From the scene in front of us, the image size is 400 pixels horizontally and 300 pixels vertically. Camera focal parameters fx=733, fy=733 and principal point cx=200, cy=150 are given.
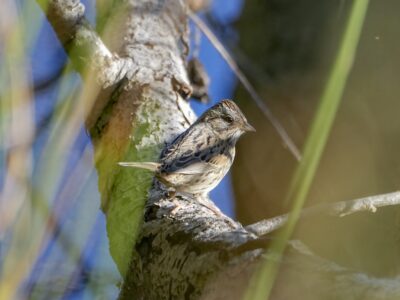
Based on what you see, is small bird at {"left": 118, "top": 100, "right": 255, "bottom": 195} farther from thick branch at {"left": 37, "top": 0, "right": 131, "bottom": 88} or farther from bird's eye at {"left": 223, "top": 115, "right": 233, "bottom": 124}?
thick branch at {"left": 37, "top": 0, "right": 131, "bottom": 88}

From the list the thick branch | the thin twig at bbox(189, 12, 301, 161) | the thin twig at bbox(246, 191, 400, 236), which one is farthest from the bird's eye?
the thin twig at bbox(246, 191, 400, 236)

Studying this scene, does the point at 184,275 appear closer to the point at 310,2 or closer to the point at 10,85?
the point at 10,85

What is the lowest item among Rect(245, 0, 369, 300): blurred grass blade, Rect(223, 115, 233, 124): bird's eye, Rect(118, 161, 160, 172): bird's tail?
Rect(245, 0, 369, 300): blurred grass blade

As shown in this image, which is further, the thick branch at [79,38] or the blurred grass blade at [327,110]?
the blurred grass blade at [327,110]

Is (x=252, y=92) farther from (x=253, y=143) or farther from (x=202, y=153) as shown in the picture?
(x=253, y=143)

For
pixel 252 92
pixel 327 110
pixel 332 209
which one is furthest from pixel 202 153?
pixel 332 209

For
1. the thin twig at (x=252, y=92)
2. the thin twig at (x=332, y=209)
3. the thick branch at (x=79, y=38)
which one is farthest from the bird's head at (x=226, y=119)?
the thin twig at (x=332, y=209)

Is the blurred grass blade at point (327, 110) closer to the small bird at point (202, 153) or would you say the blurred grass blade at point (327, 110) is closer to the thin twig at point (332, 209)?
the small bird at point (202, 153)
